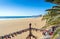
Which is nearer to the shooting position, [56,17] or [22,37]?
[56,17]

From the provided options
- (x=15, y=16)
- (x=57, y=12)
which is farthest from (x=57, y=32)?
(x=15, y=16)

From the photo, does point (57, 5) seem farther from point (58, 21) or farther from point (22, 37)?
point (22, 37)

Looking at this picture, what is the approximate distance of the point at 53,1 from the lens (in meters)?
6.17

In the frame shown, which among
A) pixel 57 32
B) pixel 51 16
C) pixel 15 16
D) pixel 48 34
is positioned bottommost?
pixel 15 16

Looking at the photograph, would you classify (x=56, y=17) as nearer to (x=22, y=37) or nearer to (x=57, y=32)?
(x=57, y=32)

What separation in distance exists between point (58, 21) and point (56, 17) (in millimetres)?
243

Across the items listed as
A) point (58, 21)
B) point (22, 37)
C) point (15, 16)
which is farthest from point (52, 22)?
point (15, 16)

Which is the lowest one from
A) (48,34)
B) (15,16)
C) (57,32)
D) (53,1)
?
(15,16)

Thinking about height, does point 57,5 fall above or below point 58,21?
above

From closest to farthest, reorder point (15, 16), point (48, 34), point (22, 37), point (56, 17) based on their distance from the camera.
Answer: point (56, 17), point (48, 34), point (22, 37), point (15, 16)

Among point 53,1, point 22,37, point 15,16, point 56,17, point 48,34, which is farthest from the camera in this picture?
point 15,16

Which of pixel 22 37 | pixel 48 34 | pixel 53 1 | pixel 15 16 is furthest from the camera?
pixel 15 16

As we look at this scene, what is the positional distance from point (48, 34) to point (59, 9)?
2.45 m

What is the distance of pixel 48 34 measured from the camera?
8367 mm
